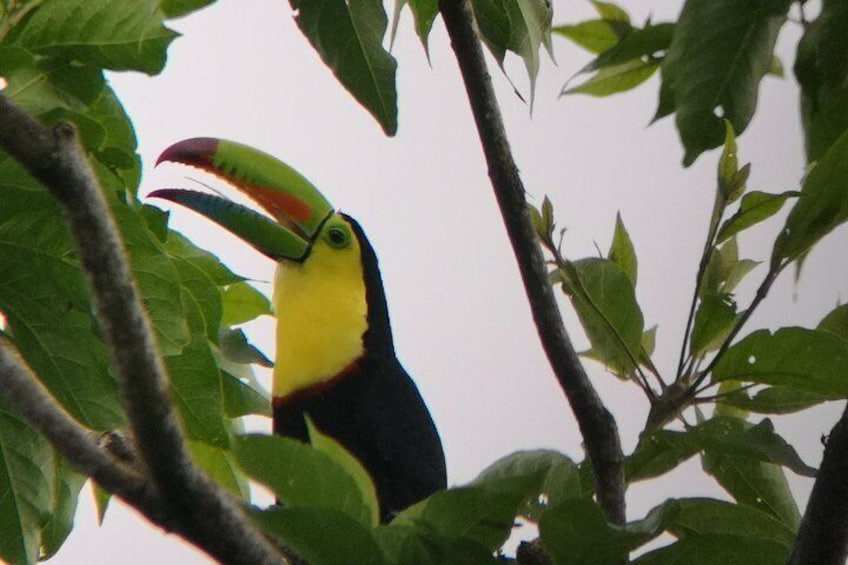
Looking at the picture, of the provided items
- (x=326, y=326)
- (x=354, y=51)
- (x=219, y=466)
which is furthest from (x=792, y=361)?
(x=326, y=326)

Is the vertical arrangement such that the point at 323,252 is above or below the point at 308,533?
above

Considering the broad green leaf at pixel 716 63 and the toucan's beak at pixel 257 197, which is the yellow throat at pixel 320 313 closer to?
the toucan's beak at pixel 257 197

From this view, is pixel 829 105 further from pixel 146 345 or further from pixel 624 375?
pixel 146 345

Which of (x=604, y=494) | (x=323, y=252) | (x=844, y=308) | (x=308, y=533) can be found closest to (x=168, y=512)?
(x=308, y=533)

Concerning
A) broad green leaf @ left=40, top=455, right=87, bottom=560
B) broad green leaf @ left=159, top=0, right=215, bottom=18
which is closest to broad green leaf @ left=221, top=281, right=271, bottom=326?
broad green leaf @ left=40, top=455, right=87, bottom=560

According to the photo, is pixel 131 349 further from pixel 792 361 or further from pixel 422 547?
pixel 792 361

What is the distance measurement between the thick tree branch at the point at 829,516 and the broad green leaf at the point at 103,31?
30.4 inches

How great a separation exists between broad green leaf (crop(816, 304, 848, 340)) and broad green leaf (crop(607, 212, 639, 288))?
0.27 meters

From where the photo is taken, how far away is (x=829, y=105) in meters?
1.59

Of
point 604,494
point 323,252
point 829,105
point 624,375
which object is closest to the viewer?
point 604,494

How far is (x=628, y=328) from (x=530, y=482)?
2.08 feet

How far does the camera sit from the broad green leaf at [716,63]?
153 centimetres

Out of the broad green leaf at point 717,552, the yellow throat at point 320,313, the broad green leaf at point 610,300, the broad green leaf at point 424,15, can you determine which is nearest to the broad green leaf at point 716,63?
the broad green leaf at point 610,300

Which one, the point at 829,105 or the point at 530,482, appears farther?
the point at 829,105
